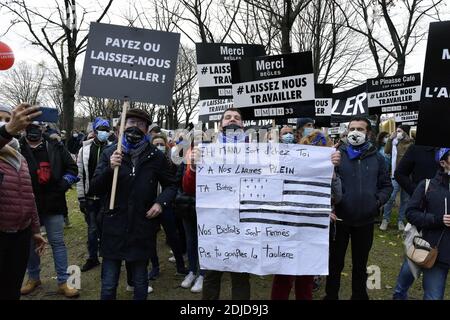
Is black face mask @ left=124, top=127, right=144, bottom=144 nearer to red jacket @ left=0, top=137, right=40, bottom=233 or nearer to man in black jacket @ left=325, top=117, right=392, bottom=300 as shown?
red jacket @ left=0, top=137, right=40, bottom=233

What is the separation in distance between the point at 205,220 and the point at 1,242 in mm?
1817

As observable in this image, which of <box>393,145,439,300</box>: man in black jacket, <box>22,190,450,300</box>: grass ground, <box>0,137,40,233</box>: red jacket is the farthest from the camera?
<box>393,145,439,300</box>: man in black jacket

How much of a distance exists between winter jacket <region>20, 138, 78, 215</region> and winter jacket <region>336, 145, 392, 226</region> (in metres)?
3.36

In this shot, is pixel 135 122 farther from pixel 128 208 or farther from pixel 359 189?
pixel 359 189

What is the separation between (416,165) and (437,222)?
7.37 feet

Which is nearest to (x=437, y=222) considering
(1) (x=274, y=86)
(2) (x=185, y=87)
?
(1) (x=274, y=86)

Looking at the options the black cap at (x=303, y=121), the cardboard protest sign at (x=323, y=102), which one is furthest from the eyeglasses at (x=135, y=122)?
the cardboard protest sign at (x=323, y=102)

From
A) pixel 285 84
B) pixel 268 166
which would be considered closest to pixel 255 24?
pixel 285 84

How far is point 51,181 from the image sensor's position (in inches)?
190

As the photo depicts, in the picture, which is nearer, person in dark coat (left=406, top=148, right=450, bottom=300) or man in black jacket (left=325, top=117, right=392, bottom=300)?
person in dark coat (left=406, top=148, right=450, bottom=300)

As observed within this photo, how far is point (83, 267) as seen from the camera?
19.6 feet

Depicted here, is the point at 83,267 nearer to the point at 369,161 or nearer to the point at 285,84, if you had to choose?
the point at 285,84

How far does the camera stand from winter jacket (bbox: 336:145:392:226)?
170 inches

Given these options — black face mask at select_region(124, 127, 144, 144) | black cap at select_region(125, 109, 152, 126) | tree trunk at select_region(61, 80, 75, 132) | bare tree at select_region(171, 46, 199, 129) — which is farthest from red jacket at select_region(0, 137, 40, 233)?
bare tree at select_region(171, 46, 199, 129)
